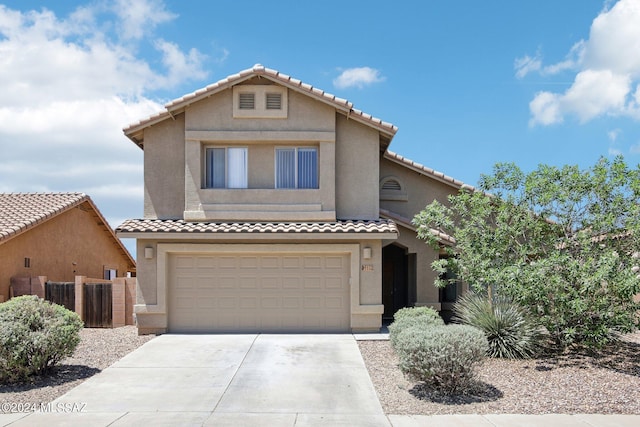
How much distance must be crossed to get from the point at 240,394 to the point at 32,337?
4105mm

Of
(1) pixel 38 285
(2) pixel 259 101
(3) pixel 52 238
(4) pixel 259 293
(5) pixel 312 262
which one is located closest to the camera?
(4) pixel 259 293

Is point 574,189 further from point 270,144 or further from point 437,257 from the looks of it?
point 270,144

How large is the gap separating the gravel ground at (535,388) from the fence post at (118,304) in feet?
28.0

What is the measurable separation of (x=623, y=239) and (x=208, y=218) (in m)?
10.4

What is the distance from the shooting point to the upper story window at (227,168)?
52.6ft

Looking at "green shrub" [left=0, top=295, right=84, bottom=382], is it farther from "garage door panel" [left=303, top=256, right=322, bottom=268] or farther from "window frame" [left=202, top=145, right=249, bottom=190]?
"garage door panel" [left=303, top=256, right=322, bottom=268]

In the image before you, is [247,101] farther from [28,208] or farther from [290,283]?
[28,208]

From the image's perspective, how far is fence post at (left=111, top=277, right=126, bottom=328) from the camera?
17156 mm

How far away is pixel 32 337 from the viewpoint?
10312 mm

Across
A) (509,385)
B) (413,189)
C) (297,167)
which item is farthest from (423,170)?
(509,385)

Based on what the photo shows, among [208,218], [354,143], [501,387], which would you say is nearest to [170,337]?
[208,218]

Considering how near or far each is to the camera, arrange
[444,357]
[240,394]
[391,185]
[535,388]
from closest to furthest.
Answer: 1. [444,357]
2. [240,394]
3. [535,388]
4. [391,185]

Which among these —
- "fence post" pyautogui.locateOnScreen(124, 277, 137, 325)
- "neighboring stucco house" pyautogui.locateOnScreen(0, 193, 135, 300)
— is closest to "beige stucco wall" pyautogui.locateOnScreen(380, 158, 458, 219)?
"fence post" pyautogui.locateOnScreen(124, 277, 137, 325)

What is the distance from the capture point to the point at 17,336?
10.2m
